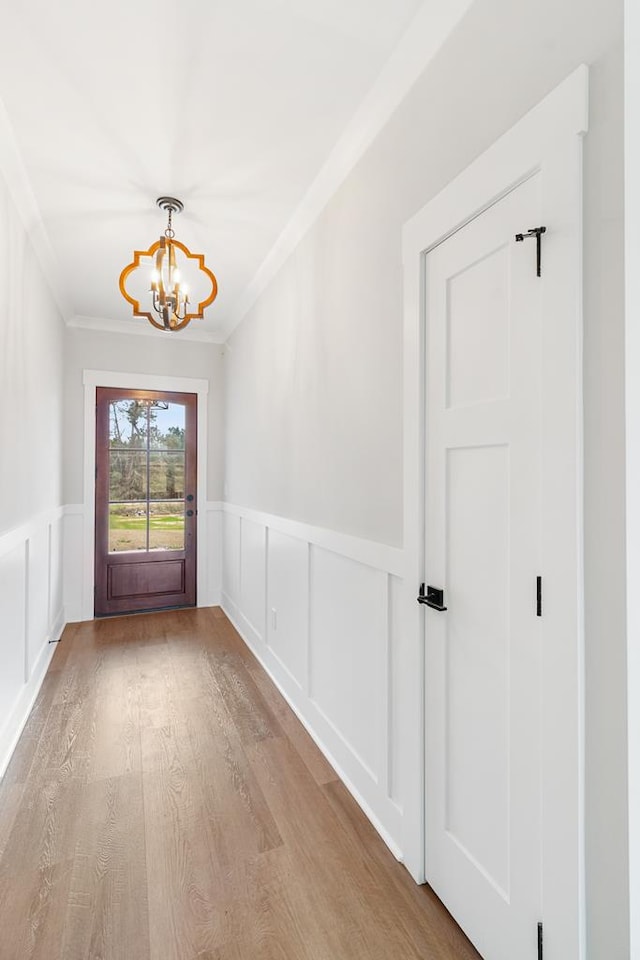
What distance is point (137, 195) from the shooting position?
239 cm

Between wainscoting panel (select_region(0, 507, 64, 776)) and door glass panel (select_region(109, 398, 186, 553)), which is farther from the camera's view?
door glass panel (select_region(109, 398, 186, 553))

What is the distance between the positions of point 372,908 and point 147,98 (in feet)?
9.17

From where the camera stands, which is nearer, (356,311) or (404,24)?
(404,24)

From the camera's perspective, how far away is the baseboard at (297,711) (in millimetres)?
1706

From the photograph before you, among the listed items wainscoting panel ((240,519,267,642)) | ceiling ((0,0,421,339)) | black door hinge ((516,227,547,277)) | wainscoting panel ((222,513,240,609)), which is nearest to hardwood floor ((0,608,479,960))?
wainscoting panel ((240,519,267,642))

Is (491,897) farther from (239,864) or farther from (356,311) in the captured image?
(356,311)

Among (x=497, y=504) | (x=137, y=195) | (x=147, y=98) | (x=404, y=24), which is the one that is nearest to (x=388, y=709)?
(x=497, y=504)

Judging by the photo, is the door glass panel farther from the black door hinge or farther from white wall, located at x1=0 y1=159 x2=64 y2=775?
the black door hinge

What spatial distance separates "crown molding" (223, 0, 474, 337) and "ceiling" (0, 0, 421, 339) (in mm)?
32

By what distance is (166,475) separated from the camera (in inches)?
177

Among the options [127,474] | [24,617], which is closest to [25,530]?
[24,617]

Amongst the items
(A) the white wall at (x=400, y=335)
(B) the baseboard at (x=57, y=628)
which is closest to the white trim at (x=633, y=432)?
(A) the white wall at (x=400, y=335)

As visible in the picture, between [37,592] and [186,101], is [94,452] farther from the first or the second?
[186,101]

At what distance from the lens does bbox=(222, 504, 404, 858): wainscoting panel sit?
1.71 meters
